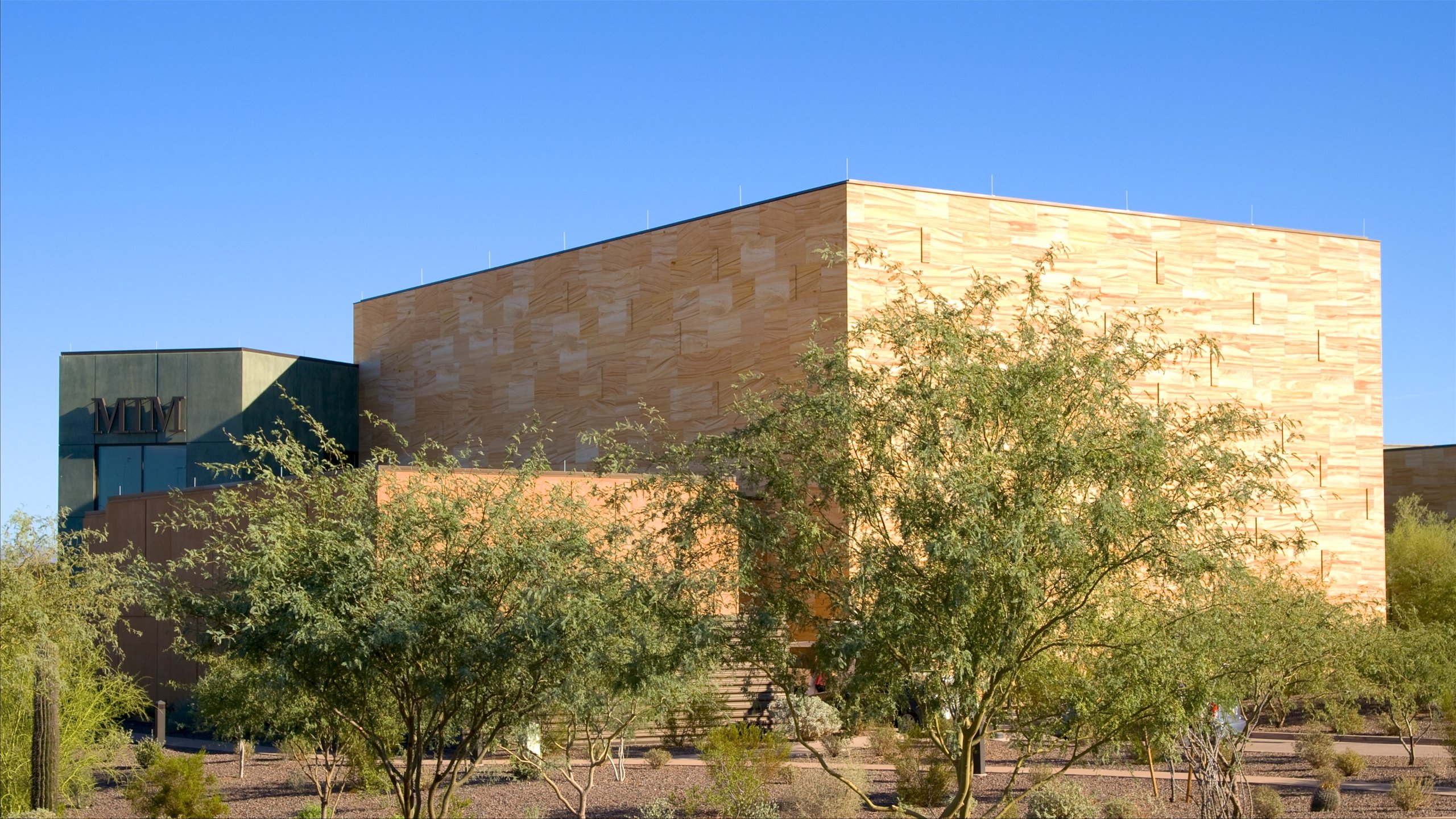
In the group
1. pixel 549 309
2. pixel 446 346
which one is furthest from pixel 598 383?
pixel 446 346

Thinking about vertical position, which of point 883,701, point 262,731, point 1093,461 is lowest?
point 262,731

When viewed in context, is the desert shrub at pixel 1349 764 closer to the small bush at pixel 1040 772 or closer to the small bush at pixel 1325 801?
the small bush at pixel 1325 801

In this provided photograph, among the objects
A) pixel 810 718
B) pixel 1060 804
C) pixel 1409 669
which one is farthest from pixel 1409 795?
pixel 810 718

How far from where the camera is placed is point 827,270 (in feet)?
114

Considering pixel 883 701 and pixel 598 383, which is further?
pixel 598 383

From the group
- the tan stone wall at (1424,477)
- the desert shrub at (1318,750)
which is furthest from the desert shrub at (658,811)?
the tan stone wall at (1424,477)

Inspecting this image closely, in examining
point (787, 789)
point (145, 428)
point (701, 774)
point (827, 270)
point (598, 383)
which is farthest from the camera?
point (145, 428)

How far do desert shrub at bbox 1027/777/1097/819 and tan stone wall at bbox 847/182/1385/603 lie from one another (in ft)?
54.4

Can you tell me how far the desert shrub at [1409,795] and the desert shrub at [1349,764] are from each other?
3.42 meters

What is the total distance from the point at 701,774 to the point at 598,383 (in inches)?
680

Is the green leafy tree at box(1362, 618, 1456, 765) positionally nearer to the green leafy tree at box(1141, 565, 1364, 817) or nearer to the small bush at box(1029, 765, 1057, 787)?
the green leafy tree at box(1141, 565, 1364, 817)

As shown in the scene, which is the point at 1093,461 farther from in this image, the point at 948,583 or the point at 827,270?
the point at 827,270

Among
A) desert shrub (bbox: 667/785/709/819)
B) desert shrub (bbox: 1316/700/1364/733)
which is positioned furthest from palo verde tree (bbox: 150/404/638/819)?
desert shrub (bbox: 1316/700/1364/733)

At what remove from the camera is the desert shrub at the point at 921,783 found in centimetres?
2106
